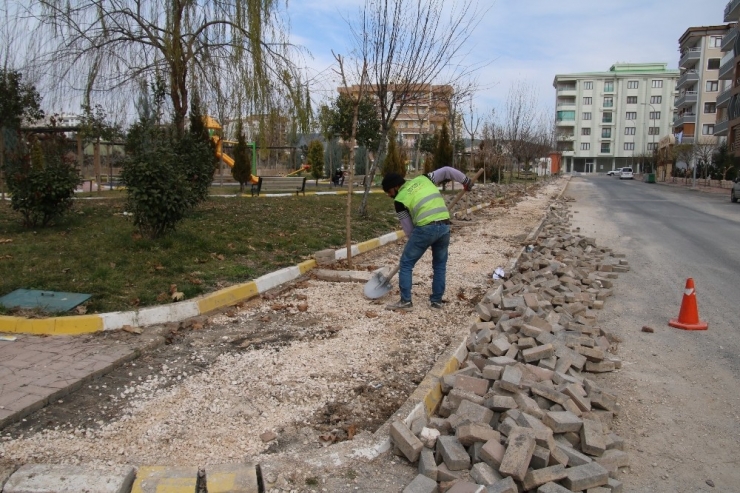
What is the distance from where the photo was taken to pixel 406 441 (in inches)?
115

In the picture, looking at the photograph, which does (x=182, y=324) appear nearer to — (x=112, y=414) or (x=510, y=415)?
(x=112, y=414)

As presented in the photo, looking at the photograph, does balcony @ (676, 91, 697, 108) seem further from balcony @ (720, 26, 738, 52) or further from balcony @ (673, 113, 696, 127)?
balcony @ (720, 26, 738, 52)

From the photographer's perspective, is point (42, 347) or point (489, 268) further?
point (489, 268)

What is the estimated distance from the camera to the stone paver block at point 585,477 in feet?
8.71

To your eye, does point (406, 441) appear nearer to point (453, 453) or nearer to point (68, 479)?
point (453, 453)

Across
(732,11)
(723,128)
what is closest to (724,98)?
(723,128)

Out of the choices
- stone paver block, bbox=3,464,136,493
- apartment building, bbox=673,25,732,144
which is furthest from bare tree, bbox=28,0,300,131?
apartment building, bbox=673,25,732,144

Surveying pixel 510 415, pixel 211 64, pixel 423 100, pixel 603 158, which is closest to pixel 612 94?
pixel 603 158

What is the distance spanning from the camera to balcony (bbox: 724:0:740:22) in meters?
41.8

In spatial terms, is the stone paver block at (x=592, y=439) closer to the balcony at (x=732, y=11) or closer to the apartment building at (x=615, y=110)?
the balcony at (x=732, y=11)

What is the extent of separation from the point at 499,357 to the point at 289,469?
185cm

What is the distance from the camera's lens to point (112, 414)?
345 centimetres

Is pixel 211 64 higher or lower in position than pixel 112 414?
higher

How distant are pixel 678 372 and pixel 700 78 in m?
65.5
